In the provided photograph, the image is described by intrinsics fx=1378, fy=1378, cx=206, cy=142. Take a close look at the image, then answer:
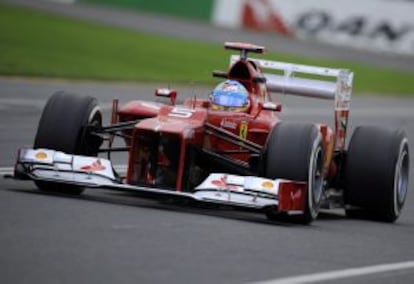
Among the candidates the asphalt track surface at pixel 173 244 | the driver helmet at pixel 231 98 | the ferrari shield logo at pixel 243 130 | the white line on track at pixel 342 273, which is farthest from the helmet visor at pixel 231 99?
the white line on track at pixel 342 273

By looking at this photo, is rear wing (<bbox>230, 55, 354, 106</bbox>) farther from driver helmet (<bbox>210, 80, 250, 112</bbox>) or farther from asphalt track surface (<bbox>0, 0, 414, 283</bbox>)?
asphalt track surface (<bbox>0, 0, 414, 283</bbox>)

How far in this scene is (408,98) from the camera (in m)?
38.3

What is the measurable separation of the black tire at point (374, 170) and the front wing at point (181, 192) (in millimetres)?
1423

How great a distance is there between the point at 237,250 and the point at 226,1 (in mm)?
42804

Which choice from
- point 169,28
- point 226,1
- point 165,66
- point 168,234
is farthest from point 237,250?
point 226,1

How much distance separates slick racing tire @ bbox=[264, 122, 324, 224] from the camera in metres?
11.9

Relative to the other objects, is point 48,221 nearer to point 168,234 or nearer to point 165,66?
point 168,234

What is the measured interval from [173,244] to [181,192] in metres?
1.94

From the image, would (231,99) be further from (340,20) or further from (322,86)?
(340,20)

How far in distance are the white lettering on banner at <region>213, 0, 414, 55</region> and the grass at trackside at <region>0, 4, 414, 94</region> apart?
4.47 metres

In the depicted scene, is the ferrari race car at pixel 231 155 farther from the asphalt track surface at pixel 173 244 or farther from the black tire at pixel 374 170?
the asphalt track surface at pixel 173 244

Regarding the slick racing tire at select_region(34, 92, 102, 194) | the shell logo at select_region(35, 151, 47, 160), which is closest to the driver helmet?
the slick racing tire at select_region(34, 92, 102, 194)

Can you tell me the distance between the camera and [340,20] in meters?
50.7

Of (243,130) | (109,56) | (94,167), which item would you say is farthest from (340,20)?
(94,167)
